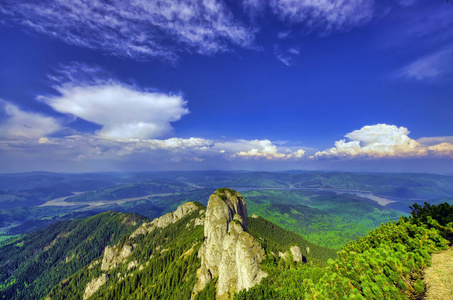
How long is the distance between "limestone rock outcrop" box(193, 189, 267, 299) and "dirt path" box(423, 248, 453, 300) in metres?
48.6

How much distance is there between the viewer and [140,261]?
135000mm

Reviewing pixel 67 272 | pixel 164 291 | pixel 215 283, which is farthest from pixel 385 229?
pixel 67 272

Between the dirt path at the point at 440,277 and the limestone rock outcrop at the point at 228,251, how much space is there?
48.6 metres

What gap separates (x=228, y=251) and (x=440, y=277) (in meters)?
59.6

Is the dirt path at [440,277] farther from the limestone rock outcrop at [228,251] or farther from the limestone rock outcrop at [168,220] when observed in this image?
the limestone rock outcrop at [168,220]

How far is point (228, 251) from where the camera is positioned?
64.4 metres

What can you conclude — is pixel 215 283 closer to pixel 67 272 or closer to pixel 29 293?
pixel 67 272

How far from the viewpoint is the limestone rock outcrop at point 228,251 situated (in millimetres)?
56562

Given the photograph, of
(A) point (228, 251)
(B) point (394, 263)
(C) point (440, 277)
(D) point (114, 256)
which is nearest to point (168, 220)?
(D) point (114, 256)

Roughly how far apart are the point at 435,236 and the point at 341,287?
33.7 ft

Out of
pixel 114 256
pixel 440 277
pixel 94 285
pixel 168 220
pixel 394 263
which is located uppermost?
pixel 440 277

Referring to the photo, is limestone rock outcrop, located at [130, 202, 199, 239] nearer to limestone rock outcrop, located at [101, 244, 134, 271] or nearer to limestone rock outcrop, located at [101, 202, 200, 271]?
limestone rock outcrop, located at [101, 202, 200, 271]

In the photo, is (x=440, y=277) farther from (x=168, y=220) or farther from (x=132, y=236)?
(x=132, y=236)

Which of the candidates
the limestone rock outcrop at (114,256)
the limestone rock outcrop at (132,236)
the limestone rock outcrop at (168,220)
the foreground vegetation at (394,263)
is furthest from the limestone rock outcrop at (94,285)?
the foreground vegetation at (394,263)
